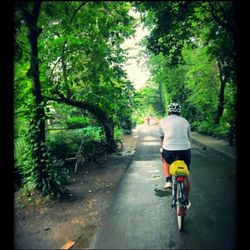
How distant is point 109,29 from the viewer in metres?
5.54

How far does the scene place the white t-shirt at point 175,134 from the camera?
4.88m

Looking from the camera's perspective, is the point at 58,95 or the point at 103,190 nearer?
the point at 103,190

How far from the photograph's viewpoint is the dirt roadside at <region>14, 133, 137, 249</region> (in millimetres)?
4250

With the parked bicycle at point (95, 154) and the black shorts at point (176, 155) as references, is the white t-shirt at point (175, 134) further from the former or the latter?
the parked bicycle at point (95, 154)

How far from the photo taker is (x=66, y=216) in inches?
207

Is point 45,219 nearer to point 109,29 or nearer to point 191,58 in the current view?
point 109,29

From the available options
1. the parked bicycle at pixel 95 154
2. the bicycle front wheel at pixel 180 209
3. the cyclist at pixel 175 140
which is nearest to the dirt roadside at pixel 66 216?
the bicycle front wheel at pixel 180 209

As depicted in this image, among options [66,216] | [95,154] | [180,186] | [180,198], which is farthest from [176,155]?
[95,154]

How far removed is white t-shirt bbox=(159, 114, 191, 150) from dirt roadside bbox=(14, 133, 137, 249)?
79.6 inches

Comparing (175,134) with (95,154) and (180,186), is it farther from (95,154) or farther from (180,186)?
(95,154)

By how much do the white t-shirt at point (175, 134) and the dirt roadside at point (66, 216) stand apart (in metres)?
2.02

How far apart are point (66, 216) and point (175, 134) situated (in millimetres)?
2768

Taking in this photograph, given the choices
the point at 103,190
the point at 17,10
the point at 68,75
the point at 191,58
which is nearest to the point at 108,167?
the point at 103,190
